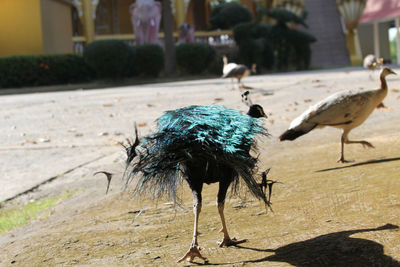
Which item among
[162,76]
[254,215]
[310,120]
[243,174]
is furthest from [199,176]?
[162,76]

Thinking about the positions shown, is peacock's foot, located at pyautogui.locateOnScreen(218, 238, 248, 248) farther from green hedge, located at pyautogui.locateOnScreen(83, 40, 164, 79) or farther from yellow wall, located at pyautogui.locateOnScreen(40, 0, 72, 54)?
yellow wall, located at pyautogui.locateOnScreen(40, 0, 72, 54)

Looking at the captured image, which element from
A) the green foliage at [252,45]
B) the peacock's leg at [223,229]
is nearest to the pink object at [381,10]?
the green foliage at [252,45]

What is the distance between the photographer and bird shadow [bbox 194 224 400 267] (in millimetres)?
2447

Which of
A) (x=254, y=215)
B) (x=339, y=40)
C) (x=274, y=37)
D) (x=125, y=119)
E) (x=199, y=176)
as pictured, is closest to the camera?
(x=199, y=176)

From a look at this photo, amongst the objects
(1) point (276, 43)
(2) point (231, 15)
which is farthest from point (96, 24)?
(1) point (276, 43)

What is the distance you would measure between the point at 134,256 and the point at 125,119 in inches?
279

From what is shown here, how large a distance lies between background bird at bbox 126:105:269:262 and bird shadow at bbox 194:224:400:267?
32 centimetres

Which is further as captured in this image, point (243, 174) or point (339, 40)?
point (339, 40)

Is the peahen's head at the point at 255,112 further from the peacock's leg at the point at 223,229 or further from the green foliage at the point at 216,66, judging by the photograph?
the green foliage at the point at 216,66

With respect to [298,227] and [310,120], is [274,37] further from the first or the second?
[298,227]

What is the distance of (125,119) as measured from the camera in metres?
9.88

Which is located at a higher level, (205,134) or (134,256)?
(205,134)

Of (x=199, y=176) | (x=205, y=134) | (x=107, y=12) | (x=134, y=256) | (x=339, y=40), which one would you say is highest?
(x=107, y=12)

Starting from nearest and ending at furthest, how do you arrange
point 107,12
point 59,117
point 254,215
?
point 254,215
point 59,117
point 107,12
